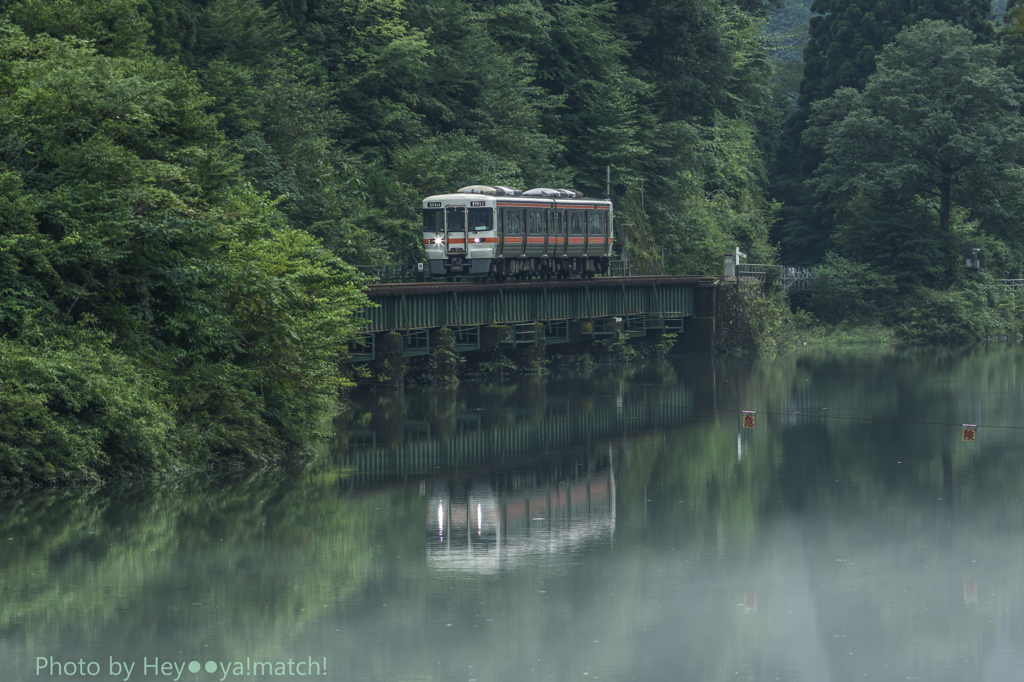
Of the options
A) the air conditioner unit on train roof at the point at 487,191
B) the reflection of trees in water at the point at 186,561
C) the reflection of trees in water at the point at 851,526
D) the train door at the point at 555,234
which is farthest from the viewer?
the train door at the point at 555,234

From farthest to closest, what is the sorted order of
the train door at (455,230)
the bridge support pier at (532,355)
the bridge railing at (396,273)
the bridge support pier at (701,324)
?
the bridge support pier at (701,324) → the bridge support pier at (532,355) → the bridge railing at (396,273) → the train door at (455,230)

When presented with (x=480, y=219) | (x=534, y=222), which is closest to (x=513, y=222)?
(x=480, y=219)

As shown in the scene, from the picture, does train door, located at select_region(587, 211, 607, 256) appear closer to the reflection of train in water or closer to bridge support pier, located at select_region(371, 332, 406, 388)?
bridge support pier, located at select_region(371, 332, 406, 388)

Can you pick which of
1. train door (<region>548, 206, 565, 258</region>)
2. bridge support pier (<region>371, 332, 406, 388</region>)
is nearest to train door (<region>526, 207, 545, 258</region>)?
train door (<region>548, 206, 565, 258</region>)

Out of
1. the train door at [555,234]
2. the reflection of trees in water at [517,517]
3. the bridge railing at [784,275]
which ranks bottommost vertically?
the reflection of trees in water at [517,517]

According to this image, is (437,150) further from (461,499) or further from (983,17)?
(983,17)

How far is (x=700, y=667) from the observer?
1755 centimetres

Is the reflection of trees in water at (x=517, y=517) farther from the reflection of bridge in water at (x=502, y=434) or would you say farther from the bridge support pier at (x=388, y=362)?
the bridge support pier at (x=388, y=362)

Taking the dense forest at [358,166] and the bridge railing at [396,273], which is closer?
the dense forest at [358,166]

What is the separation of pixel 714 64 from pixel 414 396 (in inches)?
1692

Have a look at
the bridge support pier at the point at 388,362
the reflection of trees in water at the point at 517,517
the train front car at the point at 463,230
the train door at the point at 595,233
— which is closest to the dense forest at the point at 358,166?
the train front car at the point at 463,230

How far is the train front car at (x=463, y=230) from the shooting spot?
56875 millimetres

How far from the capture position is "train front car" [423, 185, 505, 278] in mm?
56875

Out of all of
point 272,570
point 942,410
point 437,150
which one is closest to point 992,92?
point 437,150
